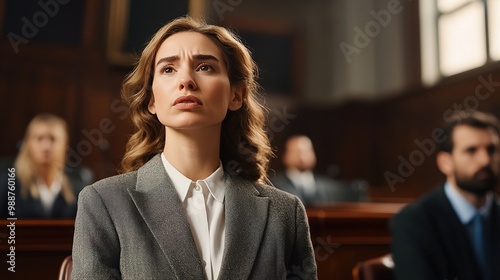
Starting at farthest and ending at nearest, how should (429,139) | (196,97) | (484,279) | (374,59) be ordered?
(374,59), (429,139), (484,279), (196,97)

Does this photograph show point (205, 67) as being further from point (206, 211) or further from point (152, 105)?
point (206, 211)

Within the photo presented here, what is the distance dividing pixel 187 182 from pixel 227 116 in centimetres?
18

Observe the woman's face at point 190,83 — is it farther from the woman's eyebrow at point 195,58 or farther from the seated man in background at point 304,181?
the seated man in background at point 304,181

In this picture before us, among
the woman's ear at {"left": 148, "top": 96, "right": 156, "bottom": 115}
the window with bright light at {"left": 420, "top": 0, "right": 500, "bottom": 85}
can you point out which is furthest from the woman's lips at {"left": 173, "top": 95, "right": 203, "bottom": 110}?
the window with bright light at {"left": 420, "top": 0, "right": 500, "bottom": 85}

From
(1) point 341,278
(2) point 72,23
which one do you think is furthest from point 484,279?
(2) point 72,23

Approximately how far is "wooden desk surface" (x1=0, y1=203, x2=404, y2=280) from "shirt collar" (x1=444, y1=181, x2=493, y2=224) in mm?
216

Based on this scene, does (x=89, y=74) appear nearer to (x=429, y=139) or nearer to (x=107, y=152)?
(x=107, y=152)

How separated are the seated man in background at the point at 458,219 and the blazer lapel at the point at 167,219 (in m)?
0.66

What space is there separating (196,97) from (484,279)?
951 mm

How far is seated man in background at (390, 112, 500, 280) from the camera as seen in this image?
1282 millimetres

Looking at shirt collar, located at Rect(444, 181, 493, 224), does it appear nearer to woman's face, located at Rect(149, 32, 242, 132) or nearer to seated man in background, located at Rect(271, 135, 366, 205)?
woman's face, located at Rect(149, 32, 242, 132)

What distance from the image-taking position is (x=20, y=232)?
3.41ft

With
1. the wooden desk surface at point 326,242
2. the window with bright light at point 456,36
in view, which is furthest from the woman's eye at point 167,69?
the window with bright light at point 456,36

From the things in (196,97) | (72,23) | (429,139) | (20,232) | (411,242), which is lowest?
(429,139)
